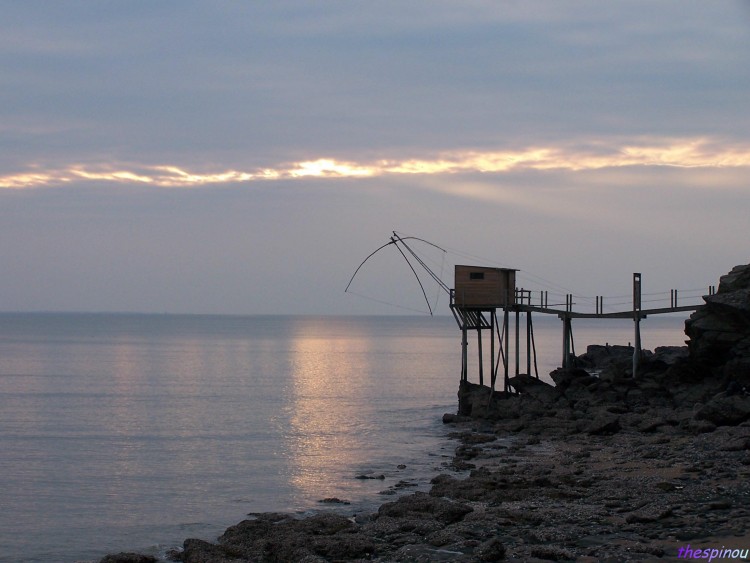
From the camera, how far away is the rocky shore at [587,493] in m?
14.9

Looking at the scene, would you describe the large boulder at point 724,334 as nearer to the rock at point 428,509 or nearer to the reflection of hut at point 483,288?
the reflection of hut at point 483,288

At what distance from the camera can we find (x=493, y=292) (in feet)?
135

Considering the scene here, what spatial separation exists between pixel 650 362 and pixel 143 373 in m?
51.2

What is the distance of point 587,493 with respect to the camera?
63.7 ft

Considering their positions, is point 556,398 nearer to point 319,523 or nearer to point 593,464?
point 593,464

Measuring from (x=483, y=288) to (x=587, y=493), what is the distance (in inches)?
878

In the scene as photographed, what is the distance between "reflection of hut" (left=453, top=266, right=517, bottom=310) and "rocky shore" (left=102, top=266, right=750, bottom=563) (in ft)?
21.8

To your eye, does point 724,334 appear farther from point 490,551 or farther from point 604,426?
point 490,551

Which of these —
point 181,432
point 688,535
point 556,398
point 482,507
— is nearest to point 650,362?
point 556,398

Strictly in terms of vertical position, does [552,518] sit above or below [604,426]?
above

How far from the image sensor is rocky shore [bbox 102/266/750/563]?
1494 centimetres

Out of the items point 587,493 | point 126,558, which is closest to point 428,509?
point 587,493

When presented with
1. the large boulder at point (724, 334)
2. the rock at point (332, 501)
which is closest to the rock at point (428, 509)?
the rock at point (332, 501)

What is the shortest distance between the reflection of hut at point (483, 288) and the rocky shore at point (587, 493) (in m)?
6.65
